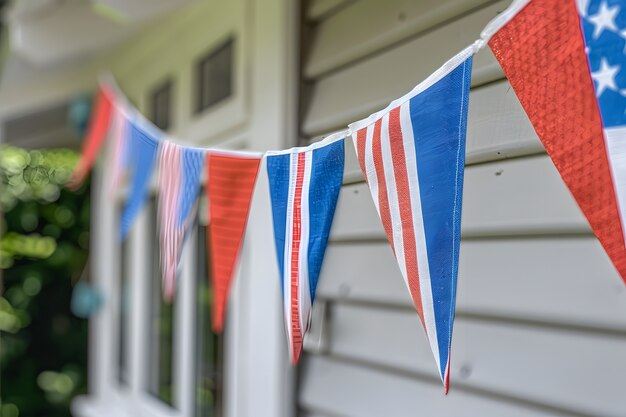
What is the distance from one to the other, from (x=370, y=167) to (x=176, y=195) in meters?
0.66

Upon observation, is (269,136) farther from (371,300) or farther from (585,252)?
(585,252)

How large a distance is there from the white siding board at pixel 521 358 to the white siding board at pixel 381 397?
0.03 meters

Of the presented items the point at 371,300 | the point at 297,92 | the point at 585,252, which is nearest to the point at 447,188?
the point at 585,252

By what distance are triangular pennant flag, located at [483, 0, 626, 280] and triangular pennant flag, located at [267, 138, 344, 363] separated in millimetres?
313

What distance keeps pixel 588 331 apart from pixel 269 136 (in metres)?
1.01

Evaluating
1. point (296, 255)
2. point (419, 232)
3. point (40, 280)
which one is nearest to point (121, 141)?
point (296, 255)

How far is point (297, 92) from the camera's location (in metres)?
1.70

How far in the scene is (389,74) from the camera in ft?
4.54

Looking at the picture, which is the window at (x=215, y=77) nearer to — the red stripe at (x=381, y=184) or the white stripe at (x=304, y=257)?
the white stripe at (x=304, y=257)

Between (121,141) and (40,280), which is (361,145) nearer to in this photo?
(121,141)

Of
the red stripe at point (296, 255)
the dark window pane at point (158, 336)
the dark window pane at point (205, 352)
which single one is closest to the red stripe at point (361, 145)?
the red stripe at point (296, 255)

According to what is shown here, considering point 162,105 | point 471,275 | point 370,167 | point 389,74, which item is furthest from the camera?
point 162,105

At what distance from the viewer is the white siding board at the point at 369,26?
1.25 metres

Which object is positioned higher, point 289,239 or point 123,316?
point 289,239
